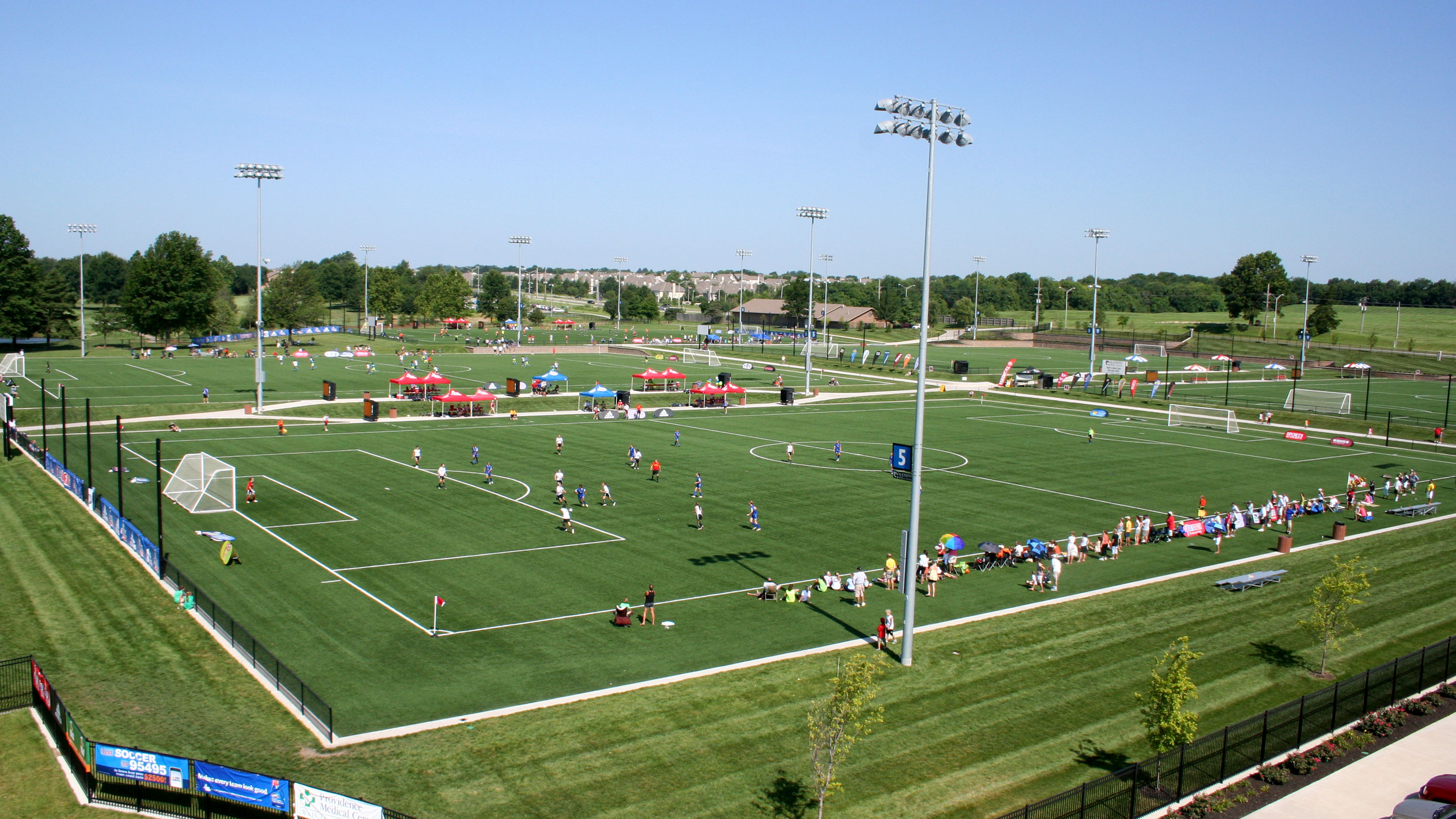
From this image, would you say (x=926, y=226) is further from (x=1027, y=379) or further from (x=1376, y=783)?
(x=1027, y=379)

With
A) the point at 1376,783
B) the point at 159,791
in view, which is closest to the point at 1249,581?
the point at 1376,783

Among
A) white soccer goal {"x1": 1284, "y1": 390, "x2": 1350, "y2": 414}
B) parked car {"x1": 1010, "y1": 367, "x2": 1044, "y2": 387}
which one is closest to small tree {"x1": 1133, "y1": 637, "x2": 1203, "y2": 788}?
white soccer goal {"x1": 1284, "y1": 390, "x2": 1350, "y2": 414}

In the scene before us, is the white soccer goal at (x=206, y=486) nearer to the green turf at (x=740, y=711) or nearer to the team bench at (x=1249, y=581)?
the green turf at (x=740, y=711)

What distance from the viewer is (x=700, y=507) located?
145 ft

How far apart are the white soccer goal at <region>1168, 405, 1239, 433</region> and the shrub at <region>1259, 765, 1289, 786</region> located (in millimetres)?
63651

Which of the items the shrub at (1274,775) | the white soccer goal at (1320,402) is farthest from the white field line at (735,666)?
the white soccer goal at (1320,402)

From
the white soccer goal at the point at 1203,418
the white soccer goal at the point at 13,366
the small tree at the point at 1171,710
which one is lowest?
the small tree at the point at 1171,710

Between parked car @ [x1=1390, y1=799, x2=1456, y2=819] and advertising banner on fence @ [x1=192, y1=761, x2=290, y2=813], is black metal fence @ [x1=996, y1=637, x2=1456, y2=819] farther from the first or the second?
advertising banner on fence @ [x1=192, y1=761, x2=290, y2=813]

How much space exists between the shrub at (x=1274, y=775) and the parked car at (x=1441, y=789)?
2302 mm

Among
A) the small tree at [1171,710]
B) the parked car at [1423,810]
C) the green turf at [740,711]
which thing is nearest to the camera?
the parked car at [1423,810]

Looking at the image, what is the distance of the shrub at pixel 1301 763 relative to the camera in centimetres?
2031

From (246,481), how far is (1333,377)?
122m

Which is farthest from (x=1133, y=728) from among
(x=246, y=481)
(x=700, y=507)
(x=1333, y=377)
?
(x=1333, y=377)

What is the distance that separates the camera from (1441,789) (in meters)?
18.1
